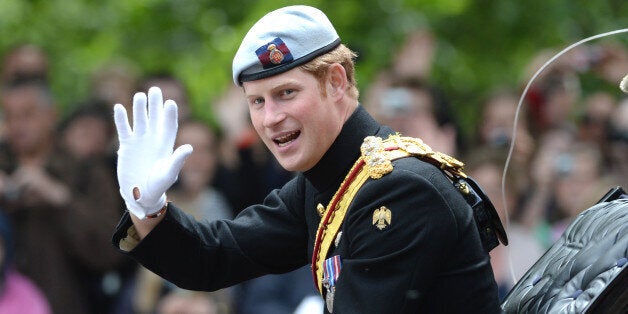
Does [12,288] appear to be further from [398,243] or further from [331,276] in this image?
[398,243]

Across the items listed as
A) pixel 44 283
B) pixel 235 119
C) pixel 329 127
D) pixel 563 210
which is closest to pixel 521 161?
pixel 563 210

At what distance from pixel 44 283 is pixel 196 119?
1.48 meters

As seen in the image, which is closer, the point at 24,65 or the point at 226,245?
the point at 226,245

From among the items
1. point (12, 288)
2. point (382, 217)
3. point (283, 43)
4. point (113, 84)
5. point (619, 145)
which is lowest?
point (12, 288)

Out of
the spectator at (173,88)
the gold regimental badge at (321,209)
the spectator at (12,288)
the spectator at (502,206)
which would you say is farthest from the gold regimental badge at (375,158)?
the spectator at (173,88)

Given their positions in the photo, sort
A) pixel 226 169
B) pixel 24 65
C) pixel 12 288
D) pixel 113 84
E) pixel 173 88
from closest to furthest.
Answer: pixel 12 288, pixel 226 169, pixel 173 88, pixel 24 65, pixel 113 84

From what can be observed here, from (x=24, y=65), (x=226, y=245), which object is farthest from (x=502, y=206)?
(x=226, y=245)

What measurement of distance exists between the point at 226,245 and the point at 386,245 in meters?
0.82

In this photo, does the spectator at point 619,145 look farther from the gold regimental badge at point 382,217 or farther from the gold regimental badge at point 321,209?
the gold regimental badge at point 382,217

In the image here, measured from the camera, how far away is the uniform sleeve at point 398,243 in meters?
3.78

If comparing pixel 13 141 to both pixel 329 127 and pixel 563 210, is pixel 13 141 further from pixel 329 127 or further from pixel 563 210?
pixel 329 127

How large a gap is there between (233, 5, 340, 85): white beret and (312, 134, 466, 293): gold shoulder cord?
34cm

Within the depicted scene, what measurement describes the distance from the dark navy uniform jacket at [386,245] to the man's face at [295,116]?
2.8 inches

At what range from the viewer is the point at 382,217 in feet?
12.6
